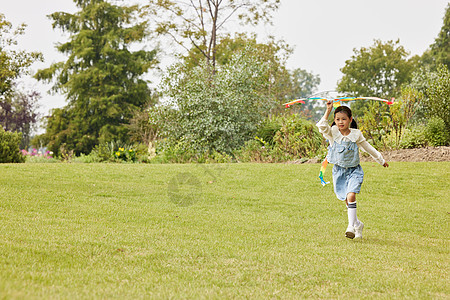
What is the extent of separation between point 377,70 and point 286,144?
33.0 meters

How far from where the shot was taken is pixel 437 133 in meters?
16.3

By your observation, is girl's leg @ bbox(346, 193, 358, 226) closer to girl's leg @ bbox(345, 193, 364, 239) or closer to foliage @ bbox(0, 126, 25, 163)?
girl's leg @ bbox(345, 193, 364, 239)

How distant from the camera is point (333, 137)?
677 centimetres

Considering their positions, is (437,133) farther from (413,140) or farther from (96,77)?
(96,77)

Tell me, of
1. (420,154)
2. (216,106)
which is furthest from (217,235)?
(216,106)

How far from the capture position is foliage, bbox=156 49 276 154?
60.3ft

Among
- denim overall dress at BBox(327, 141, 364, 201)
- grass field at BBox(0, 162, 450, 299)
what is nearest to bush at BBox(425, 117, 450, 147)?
grass field at BBox(0, 162, 450, 299)

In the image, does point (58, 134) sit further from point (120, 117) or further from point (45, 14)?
point (45, 14)

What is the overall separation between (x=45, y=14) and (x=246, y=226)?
38.2 m

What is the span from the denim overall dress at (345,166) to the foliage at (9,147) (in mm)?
14229

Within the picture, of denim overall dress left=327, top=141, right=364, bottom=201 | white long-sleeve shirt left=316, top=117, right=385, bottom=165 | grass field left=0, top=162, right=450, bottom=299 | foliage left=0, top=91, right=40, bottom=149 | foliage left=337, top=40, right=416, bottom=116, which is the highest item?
foliage left=337, top=40, right=416, bottom=116

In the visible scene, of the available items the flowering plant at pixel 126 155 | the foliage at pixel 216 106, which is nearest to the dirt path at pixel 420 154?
the foliage at pixel 216 106

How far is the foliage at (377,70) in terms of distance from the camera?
147 ft

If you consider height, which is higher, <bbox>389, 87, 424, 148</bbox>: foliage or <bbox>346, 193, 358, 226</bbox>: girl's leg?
<bbox>389, 87, 424, 148</bbox>: foliage
